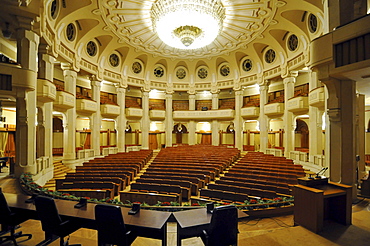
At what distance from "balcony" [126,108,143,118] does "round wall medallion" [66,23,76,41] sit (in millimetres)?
7484

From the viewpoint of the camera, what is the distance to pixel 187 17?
1073 cm

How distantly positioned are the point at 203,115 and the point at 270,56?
8.30 metres

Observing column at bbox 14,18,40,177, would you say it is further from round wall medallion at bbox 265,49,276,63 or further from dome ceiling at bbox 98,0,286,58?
round wall medallion at bbox 265,49,276,63

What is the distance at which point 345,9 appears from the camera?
5.87 metres

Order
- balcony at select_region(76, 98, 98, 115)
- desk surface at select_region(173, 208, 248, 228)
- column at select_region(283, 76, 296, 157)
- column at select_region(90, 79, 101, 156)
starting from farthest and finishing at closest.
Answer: column at select_region(90, 79, 101, 156)
column at select_region(283, 76, 296, 157)
balcony at select_region(76, 98, 98, 115)
desk surface at select_region(173, 208, 248, 228)

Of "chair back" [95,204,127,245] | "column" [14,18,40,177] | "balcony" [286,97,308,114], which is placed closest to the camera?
"chair back" [95,204,127,245]

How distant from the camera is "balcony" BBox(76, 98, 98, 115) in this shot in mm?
14773

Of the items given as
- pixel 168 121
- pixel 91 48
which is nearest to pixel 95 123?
pixel 91 48

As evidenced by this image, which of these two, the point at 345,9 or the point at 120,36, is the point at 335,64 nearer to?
the point at 345,9

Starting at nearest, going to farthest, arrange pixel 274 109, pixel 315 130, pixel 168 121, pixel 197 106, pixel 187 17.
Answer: pixel 187 17 → pixel 315 130 → pixel 274 109 → pixel 168 121 → pixel 197 106

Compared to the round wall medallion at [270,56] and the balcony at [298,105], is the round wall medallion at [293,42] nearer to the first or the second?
the round wall medallion at [270,56]

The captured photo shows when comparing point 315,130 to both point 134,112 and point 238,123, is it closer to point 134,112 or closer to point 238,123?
point 238,123

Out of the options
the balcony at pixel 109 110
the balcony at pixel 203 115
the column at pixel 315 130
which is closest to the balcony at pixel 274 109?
the column at pixel 315 130

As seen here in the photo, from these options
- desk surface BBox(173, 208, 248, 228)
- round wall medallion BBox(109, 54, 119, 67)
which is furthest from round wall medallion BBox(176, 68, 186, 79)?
desk surface BBox(173, 208, 248, 228)
